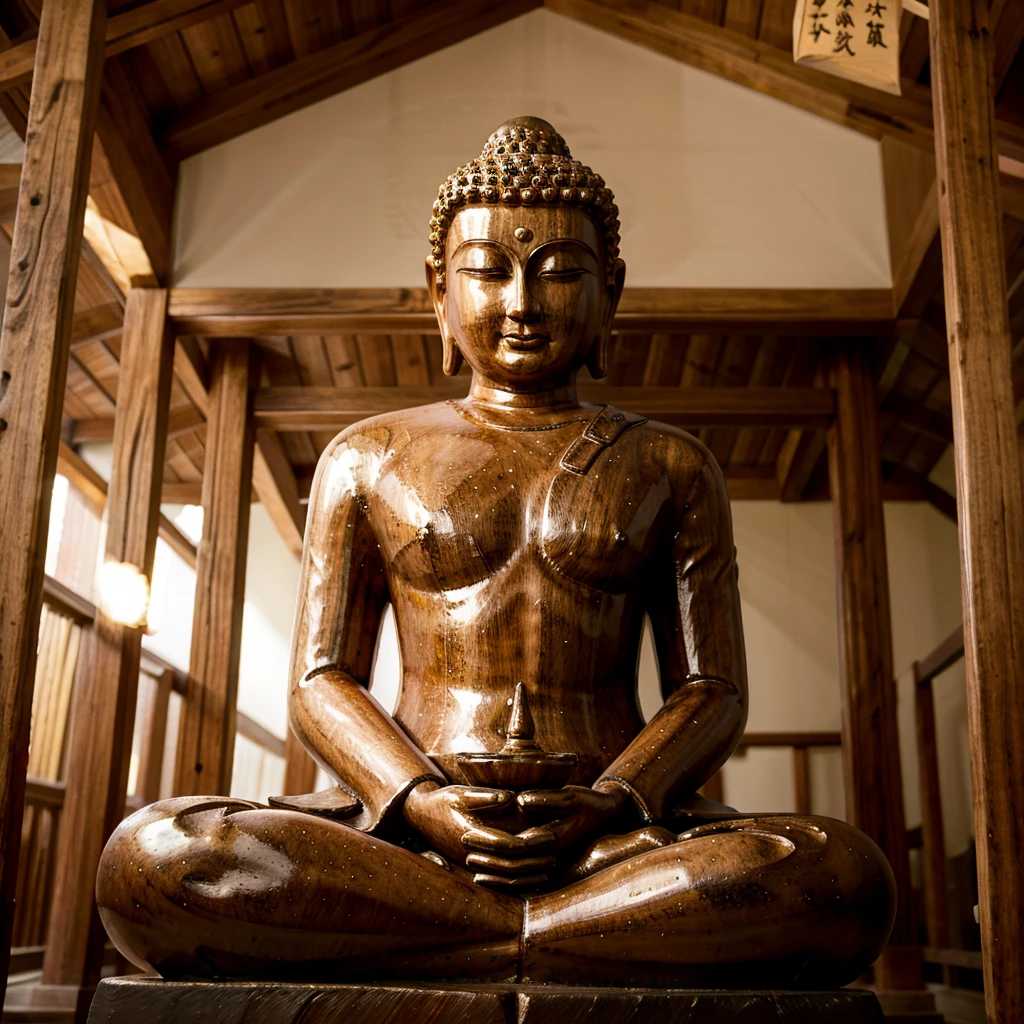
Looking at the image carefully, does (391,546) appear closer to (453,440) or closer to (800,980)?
(453,440)

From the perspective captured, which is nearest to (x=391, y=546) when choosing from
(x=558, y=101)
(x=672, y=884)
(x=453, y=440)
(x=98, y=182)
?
(x=453, y=440)

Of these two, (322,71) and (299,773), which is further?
(299,773)

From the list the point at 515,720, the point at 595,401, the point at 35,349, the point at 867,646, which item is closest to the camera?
the point at 515,720

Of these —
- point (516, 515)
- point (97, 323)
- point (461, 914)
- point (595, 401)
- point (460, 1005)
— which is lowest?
point (460, 1005)

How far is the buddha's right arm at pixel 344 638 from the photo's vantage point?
2119 millimetres

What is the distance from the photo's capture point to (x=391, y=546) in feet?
7.79

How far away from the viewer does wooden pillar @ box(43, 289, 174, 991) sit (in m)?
4.26

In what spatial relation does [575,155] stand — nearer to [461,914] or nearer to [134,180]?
[134,180]

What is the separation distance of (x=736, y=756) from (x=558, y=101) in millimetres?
3742

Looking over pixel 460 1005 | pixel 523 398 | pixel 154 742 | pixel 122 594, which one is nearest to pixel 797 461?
pixel 154 742

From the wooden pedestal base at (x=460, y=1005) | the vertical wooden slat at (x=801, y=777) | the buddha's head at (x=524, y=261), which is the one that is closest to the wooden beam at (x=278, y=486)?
the vertical wooden slat at (x=801, y=777)

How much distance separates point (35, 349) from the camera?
2.87 meters

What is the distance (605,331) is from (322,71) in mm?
2682

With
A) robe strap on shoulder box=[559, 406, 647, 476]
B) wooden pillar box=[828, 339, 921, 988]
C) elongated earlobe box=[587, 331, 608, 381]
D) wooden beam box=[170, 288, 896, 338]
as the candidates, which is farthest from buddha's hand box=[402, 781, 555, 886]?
wooden pillar box=[828, 339, 921, 988]
